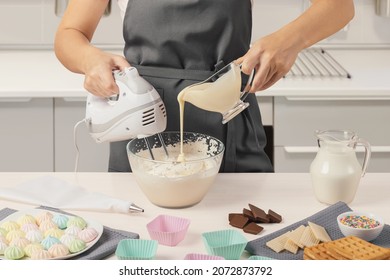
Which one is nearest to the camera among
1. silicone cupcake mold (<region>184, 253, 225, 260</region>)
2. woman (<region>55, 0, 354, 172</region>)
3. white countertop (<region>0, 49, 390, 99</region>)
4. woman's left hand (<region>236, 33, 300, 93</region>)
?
silicone cupcake mold (<region>184, 253, 225, 260</region>)

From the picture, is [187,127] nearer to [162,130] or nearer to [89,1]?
[162,130]

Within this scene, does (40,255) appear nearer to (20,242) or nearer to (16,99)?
(20,242)

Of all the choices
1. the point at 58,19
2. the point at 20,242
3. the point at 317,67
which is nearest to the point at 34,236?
the point at 20,242

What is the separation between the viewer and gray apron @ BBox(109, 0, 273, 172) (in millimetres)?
1905

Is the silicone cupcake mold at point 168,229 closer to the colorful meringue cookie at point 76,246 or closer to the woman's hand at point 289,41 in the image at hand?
the colorful meringue cookie at point 76,246

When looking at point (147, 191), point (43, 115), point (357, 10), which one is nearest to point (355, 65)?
point (357, 10)

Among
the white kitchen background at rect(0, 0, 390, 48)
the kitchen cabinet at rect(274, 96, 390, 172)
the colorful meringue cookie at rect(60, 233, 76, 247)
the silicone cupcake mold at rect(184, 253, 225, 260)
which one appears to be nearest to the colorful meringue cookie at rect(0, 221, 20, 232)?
the colorful meringue cookie at rect(60, 233, 76, 247)

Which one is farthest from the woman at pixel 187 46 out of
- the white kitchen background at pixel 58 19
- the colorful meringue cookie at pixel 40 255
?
the white kitchen background at pixel 58 19

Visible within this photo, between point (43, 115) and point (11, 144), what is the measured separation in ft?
0.55

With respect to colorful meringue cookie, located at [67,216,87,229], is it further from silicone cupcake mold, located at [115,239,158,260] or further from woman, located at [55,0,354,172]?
woman, located at [55,0,354,172]

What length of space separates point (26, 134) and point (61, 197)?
47.6 inches

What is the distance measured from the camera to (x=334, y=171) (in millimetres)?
1638

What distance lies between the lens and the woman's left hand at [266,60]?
5.43 ft

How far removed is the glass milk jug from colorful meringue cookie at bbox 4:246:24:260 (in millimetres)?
646
